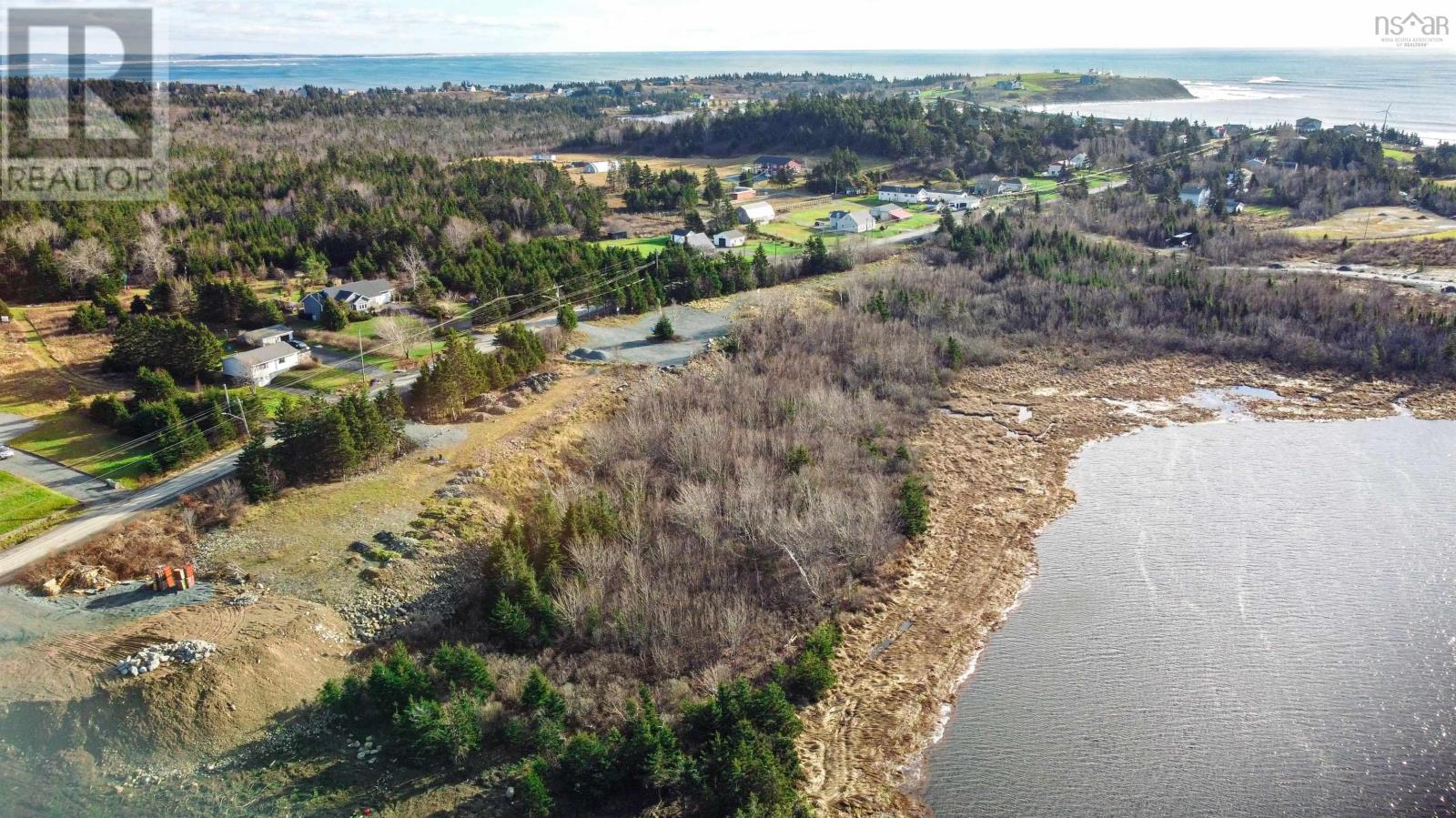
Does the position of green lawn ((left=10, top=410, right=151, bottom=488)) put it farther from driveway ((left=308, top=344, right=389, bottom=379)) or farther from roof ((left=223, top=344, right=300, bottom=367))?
driveway ((left=308, top=344, right=389, bottom=379))

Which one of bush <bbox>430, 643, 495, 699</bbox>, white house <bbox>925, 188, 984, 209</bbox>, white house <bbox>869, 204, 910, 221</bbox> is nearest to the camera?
bush <bbox>430, 643, 495, 699</bbox>

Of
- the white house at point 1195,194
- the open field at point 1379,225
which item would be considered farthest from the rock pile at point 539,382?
the white house at point 1195,194

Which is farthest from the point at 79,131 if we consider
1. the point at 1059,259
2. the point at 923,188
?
the point at 1059,259

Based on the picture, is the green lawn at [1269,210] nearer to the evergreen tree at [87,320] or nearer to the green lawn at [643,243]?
the green lawn at [643,243]

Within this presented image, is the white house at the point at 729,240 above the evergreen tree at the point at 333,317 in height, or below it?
above

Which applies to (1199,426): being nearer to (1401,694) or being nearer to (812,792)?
(1401,694)

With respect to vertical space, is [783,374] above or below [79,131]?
below

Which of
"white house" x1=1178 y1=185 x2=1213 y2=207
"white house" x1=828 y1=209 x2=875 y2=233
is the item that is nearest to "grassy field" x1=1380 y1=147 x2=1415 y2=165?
"white house" x1=1178 y1=185 x2=1213 y2=207
